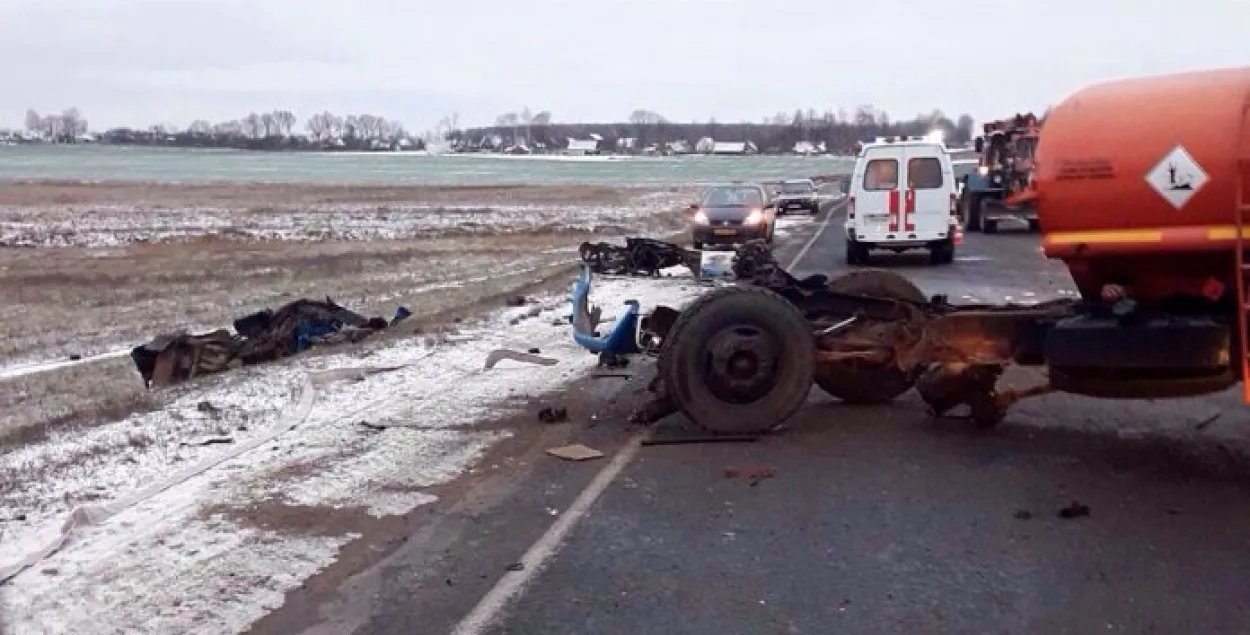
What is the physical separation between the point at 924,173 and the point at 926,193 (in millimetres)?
356

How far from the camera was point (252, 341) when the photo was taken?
521 inches

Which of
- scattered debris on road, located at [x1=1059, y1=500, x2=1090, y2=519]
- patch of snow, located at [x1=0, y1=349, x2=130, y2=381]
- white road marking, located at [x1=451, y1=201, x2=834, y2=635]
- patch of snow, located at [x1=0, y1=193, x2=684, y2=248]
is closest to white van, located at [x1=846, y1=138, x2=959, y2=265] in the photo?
patch of snow, located at [x1=0, y1=349, x2=130, y2=381]

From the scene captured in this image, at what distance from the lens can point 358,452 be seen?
854 cm

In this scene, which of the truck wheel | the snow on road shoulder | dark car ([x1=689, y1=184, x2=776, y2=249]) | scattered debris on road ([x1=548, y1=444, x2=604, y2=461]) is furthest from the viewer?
the truck wheel

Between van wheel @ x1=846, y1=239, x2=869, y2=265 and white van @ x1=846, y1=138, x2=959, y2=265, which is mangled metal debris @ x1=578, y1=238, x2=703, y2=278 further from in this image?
van wheel @ x1=846, y1=239, x2=869, y2=265

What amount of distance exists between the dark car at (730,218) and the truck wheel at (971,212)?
21.8 ft

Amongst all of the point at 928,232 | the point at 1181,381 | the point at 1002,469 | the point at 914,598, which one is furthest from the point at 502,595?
the point at 928,232

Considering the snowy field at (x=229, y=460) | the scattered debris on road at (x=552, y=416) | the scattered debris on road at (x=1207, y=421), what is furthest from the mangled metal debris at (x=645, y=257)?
the scattered debris on road at (x=1207, y=421)

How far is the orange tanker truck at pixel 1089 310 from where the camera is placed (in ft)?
23.0

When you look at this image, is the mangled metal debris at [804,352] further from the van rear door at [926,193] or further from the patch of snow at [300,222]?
the patch of snow at [300,222]

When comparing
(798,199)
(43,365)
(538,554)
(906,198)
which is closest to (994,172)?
(906,198)

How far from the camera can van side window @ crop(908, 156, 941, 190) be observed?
23531 mm

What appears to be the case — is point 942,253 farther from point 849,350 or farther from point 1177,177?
point 1177,177

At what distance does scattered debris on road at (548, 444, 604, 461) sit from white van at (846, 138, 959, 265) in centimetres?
1608
